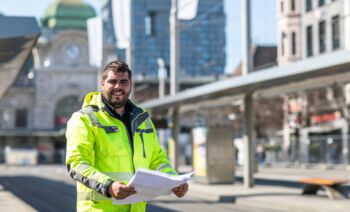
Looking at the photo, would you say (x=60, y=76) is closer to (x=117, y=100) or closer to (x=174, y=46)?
(x=174, y=46)

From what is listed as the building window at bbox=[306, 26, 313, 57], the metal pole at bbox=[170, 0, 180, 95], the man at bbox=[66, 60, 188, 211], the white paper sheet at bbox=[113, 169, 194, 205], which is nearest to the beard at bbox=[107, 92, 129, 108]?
the man at bbox=[66, 60, 188, 211]

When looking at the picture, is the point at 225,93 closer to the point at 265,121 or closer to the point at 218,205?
the point at 218,205

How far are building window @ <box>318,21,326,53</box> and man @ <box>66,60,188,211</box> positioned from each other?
1956 inches

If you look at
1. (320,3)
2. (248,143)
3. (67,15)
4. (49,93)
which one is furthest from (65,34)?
(248,143)

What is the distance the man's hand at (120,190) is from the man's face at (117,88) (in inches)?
24.4

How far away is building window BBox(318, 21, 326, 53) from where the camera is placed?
53.8 meters

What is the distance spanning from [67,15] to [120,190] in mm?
98724

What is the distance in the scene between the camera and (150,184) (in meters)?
4.55

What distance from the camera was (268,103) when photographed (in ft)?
224

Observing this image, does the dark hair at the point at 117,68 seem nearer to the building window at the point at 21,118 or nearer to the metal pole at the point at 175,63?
the metal pole at the point at 175,63

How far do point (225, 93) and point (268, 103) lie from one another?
A: 41106 millimetres

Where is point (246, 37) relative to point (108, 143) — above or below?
above

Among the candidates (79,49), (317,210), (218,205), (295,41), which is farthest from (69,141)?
Result: (79,49)

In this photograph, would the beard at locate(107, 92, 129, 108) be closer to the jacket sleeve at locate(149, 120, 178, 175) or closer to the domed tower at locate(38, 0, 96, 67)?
the jacket sleeve at locate(149, 120, 178, 175)
